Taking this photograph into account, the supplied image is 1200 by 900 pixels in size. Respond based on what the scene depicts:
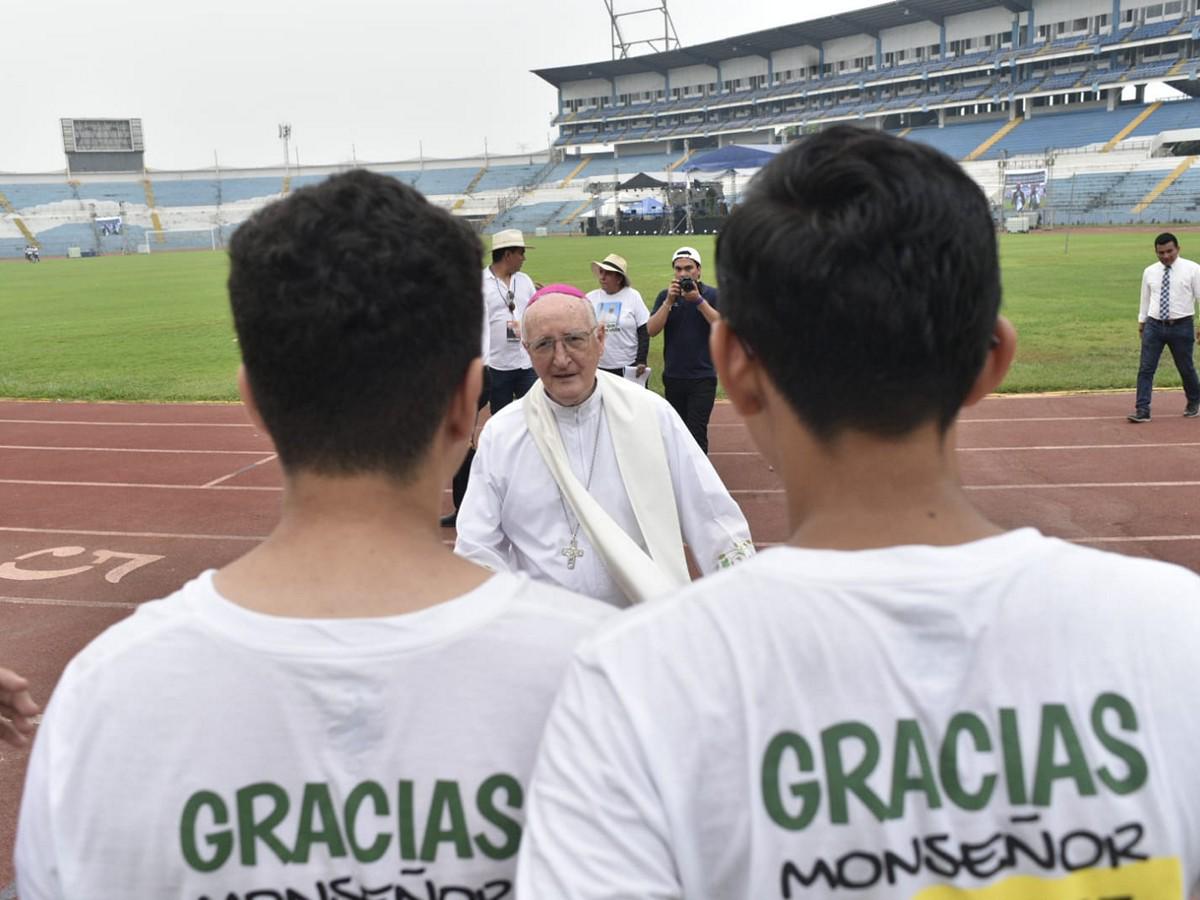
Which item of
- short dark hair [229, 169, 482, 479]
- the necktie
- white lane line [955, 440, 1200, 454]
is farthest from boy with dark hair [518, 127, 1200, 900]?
the necktie

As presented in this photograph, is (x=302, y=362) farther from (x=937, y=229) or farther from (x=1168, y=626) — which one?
(x=1168, y=626)

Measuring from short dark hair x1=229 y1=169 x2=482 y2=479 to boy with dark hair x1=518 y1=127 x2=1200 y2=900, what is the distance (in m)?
0.40

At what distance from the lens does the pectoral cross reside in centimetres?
342

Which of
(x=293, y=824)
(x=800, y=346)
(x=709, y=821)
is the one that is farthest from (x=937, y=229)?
(x=293, y=824)

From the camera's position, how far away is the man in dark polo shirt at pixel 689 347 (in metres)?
8.16

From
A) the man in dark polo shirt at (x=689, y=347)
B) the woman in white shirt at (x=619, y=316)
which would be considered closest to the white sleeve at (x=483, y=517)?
the man in dark polo shirt at (x=689, y=347)

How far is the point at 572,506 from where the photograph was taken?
341 cm

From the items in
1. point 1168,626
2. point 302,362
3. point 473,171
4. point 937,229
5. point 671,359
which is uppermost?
point 473,171

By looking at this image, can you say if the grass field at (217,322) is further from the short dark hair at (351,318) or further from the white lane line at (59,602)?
the white lane line at (59,602)

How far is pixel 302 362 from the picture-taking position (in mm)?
1284

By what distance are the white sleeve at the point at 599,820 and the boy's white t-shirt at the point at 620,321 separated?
7.64 m

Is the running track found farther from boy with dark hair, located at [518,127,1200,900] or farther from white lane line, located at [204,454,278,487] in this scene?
boy with dark hair, located at [518,127,1200,900]

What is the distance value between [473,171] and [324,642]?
86.9 m

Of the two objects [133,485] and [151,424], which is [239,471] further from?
[151,424]
